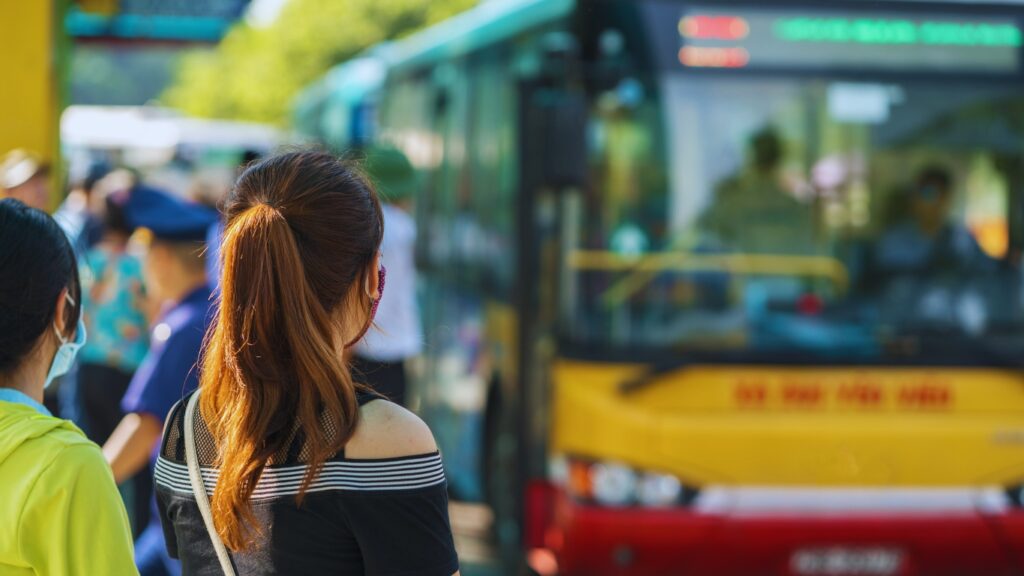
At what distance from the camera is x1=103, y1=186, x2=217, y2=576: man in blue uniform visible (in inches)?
184

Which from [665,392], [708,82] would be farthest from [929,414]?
[708,82]

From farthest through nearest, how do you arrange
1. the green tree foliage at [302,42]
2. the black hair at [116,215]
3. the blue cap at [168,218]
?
the green tree foliage at [302,42] < the black hair at [116,215] < the blue cap at [168,218]

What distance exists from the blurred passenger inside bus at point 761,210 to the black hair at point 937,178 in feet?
1.90

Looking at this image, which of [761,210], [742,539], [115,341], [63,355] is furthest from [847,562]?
[63,355]

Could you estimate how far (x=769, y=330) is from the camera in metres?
6.88

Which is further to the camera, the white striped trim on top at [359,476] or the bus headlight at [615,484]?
the bus headlight at [615,484]

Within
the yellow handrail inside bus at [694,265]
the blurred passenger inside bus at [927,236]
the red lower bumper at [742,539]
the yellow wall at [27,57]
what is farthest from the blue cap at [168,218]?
the blurred passenger inside bus at [927,236]

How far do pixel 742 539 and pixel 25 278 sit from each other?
4.59 meters

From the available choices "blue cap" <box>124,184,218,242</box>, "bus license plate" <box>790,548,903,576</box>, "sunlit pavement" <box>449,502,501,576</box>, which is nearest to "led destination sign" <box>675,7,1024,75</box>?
"bus license plate" <box>790,548,903,576</box>

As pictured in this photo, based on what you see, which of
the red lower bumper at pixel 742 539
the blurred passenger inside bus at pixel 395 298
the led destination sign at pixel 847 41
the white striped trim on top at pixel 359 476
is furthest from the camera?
the blurred passenger inside bus at pixel 395 298

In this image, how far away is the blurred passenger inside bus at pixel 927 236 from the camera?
707 centimetres

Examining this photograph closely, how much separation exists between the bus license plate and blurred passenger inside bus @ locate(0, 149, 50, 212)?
3537 mm

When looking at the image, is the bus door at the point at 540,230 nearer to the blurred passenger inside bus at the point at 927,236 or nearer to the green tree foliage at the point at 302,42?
the blurred passenger inside bus at the point at 927,236

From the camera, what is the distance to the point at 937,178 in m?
7.10
